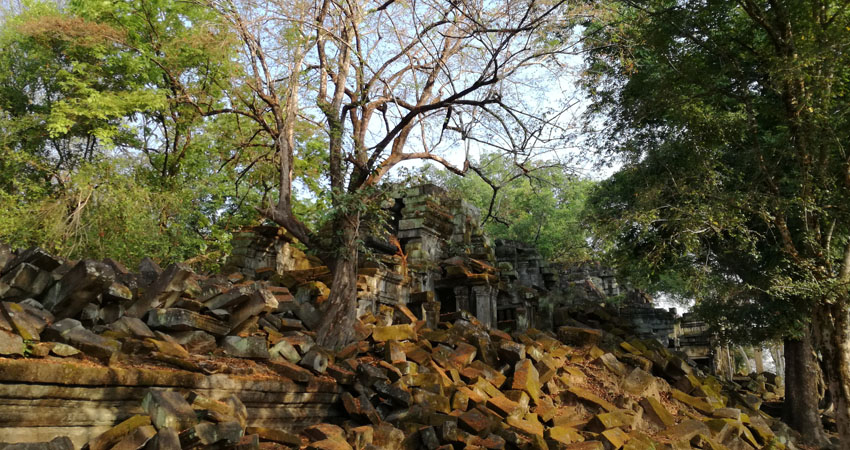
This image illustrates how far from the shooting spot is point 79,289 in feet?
17.5

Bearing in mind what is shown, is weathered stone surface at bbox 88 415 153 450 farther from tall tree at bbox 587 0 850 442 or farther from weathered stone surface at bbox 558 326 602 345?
weathered stone surface at bbox 558 326 602 345

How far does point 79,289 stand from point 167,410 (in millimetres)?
1964

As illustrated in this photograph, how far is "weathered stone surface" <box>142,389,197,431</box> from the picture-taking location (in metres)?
4.18

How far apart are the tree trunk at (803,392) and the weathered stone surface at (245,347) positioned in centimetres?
1176

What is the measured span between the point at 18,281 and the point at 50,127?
27.8ft

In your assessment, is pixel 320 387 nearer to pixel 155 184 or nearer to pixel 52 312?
pixel 52 312

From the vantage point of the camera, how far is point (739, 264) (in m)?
12.5

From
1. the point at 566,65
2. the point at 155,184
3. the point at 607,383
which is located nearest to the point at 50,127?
the point at 155,184

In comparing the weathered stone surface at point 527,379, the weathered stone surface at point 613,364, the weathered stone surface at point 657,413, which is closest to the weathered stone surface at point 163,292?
the weathered stone surface at point 527,379

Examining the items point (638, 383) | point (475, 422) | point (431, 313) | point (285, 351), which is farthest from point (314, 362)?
point (638, 383)

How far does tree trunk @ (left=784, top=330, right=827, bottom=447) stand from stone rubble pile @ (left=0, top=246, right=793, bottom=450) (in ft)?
9.71

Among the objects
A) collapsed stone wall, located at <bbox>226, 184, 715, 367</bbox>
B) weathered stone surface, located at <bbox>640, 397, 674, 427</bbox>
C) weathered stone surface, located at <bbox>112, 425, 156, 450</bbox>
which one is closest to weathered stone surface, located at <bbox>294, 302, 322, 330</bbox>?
collapsed stone wall, located at <bbox>226, 184, 715, 367</bbox>

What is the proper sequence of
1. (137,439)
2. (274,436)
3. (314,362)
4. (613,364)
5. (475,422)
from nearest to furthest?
Result: (137,439), (274,436), (475,422), (314,362), (613,364)

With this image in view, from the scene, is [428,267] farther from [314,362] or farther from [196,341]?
[196,341]
